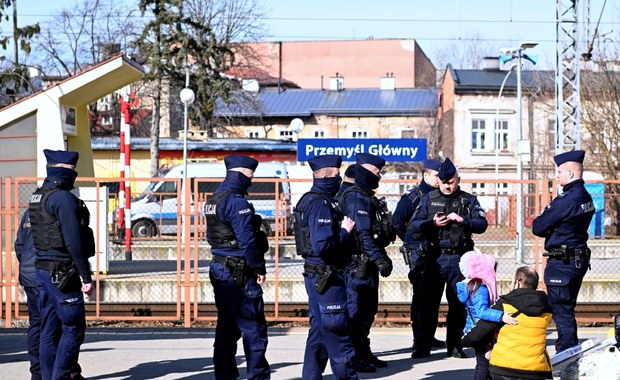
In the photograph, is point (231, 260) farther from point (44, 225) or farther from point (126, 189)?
point (126, 189)

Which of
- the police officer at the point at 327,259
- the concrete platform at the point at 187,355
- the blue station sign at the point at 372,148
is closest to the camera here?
the police officer at the point at 327,259

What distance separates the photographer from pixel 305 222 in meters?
8.52

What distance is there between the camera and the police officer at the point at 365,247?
921 centimetres

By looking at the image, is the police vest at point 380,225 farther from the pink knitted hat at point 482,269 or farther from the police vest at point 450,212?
the pink knitted hat at point 482,269

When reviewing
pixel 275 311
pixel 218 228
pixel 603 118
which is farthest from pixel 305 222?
pixel 603 118

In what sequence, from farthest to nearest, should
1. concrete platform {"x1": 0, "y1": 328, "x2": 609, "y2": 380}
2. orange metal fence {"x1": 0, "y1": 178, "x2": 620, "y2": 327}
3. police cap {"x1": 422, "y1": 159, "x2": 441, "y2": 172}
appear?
orange metal fence {"x1": 0, "y1": 178, "x2": 620, "y2": 327}
police cap {"x1": 422, "y1": 159, "x2": 441, "y2": 172}
concrete platform {"x1": 0, "y1": 328, "x2": 609, "y2": 380}

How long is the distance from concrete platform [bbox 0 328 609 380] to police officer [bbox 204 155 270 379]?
50.0 inches

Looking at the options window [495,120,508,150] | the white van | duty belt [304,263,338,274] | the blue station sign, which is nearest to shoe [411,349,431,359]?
duty belt [304,263,338,274]

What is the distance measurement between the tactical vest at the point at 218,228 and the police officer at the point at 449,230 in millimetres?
2521

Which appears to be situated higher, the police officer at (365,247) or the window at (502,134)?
the window at (502,134)

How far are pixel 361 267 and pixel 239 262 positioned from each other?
4.41 ft

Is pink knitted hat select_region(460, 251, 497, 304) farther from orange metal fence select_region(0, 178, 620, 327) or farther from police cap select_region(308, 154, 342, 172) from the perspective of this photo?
orange metal fence select_region(0, 178, 620, 327)

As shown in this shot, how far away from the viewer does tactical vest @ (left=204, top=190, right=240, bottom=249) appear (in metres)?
8.74

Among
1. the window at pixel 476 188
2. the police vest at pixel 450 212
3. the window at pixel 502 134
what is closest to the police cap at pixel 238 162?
the police vest at pixel 450 212
